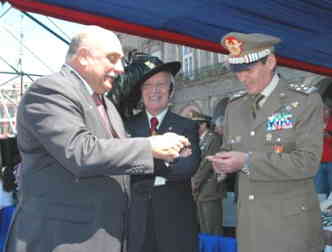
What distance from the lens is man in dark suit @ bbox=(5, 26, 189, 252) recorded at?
4.55ft

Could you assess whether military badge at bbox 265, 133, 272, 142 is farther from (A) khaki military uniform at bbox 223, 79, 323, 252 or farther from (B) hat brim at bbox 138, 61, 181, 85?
(B) hat brim at bbox 138, 61, 181, 85

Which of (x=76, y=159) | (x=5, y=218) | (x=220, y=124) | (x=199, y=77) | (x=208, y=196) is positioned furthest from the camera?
(x=199, y=77)

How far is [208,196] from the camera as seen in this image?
4320 mm

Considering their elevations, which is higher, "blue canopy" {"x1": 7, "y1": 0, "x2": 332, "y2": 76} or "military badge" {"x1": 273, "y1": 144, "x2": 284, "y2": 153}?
"blue canopy" {"x1": 7, "y1": 0, "x2": 332, "y2": 76}

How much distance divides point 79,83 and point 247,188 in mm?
1006

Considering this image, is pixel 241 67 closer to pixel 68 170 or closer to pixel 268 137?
pixel 268 137

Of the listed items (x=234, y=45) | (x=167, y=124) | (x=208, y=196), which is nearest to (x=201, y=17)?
(x=234, y=45)

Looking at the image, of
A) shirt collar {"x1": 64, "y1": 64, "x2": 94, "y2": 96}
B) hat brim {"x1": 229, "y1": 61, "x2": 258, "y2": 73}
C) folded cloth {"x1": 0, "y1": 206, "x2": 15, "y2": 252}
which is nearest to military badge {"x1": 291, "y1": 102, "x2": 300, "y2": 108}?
hat brim {"x1": 229, "y1": 61, "x2": 258, "y2": 73}

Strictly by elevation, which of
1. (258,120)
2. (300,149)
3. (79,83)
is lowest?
(300,149)

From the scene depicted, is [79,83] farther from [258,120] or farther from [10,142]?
[10,142]

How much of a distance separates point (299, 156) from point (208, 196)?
2587 millimetres

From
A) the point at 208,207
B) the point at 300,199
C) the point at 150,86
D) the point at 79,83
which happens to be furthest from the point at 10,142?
the point at 300,199

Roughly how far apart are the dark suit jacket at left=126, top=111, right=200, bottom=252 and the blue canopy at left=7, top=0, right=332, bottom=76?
1003mm

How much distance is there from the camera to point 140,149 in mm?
1442
